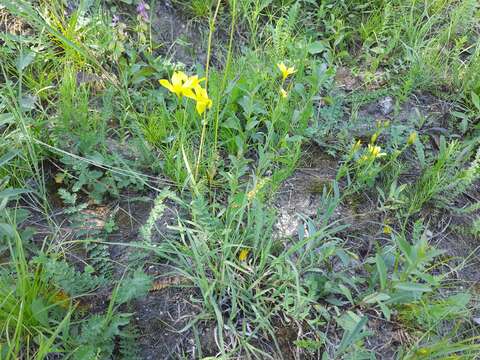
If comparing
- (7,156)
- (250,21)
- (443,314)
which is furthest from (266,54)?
(443,314)

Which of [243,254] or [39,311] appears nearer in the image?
[39,311]

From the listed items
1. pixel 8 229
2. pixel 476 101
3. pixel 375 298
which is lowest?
pixel 375 298

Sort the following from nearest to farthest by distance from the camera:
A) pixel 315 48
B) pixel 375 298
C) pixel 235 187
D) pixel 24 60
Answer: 1. pixel 375 298
2. pixel 235 187
3. pixel 24 60
4. pixel 315 48

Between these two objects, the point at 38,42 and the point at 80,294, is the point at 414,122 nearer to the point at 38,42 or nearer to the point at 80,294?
the point at 80,294

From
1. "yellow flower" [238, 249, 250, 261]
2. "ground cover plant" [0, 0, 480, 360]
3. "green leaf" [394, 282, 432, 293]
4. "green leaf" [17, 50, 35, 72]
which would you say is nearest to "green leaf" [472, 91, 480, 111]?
"ground cover plant" [0, 0, 480, 360]

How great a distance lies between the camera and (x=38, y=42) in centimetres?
174

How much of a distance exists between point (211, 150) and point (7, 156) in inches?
26.9

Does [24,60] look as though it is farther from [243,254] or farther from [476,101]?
[476,101]

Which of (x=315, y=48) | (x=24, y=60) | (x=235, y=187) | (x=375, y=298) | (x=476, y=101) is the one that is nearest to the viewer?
(x=375, y=298)

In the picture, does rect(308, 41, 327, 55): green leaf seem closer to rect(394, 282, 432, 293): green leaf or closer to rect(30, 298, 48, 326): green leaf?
rect(394, 282, 432, 293): green leaf

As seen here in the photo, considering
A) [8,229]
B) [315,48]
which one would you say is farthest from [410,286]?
→ [315,48]

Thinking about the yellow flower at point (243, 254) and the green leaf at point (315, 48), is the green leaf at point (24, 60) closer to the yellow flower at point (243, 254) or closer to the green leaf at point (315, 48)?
the yellow flower at point (243, 254)

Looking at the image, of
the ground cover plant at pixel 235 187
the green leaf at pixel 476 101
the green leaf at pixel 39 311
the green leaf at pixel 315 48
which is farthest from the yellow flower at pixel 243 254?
the green leaf at pixel 476 101

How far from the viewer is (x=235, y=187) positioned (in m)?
1.36
